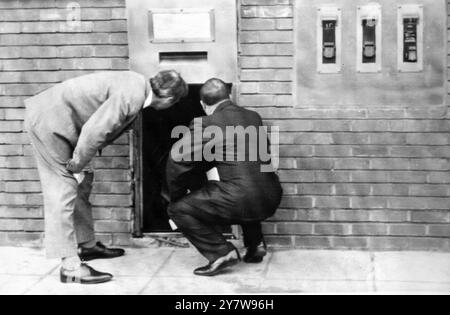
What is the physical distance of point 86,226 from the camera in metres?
6.23

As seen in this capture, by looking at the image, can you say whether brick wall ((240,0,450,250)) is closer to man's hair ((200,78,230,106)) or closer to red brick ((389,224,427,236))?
red brick ((389,224,427,236))

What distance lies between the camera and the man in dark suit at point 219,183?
18.9 ft

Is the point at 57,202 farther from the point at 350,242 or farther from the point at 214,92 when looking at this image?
the point at 350,242

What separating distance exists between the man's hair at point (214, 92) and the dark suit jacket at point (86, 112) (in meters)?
0.43

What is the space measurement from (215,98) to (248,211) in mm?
845

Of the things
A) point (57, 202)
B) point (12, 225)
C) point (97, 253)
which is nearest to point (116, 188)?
point (97, 253)

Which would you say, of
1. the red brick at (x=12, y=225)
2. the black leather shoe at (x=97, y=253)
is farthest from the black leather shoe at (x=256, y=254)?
the red brick at (x=12, y=225)

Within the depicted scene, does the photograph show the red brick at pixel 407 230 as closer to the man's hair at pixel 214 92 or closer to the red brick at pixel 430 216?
the red brick at pixel 430 216

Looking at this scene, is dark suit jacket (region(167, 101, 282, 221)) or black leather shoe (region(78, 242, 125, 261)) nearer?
dark suit jacket (region(167, 101, 282, 221))

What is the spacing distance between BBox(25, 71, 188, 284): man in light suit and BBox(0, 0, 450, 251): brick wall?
0.82 m

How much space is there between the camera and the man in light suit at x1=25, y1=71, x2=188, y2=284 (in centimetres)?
555

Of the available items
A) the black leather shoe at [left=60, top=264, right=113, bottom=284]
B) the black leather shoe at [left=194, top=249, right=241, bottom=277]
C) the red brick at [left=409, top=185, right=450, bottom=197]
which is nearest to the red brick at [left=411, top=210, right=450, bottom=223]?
the red brick at [left=409, top=185, right=450, bottom=197]

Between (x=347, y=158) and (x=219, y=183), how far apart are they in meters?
1.16

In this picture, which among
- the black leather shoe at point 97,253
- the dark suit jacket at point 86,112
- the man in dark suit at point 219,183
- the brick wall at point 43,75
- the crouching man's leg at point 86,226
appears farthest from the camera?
the brick wall at point 43,75
